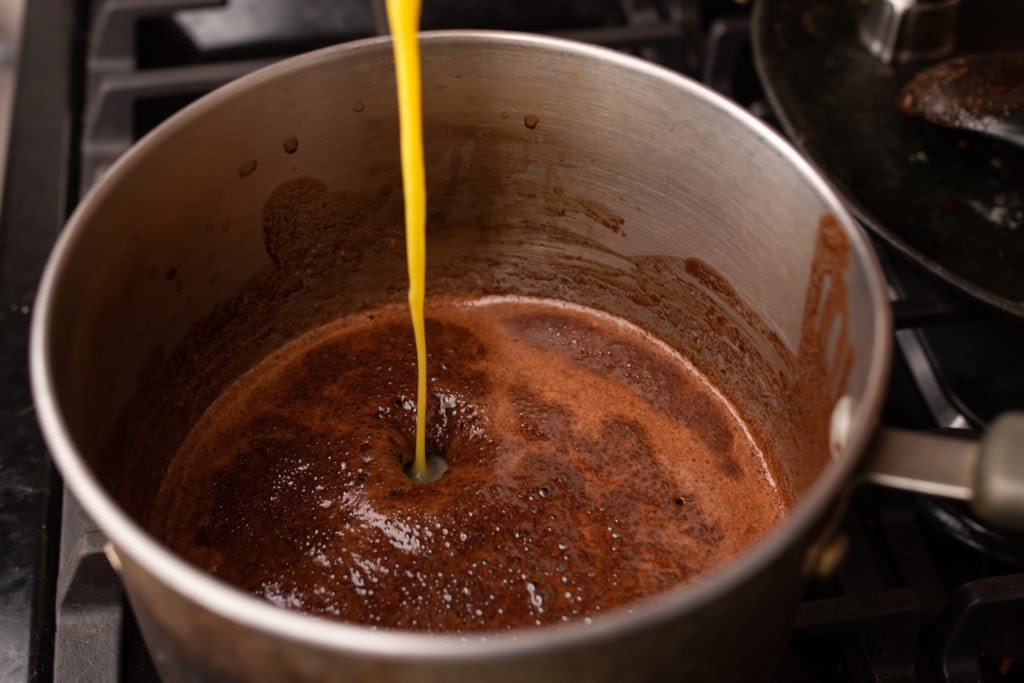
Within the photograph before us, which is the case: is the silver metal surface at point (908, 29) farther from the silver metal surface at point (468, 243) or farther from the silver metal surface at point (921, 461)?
the silver metal surface at point (921, 461)

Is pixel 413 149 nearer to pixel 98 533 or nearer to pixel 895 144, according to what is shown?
pixel 98 533

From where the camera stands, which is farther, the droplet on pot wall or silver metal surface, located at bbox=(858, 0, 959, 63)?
silver metal surface, located at bbox=(858, 0, 959, 63)

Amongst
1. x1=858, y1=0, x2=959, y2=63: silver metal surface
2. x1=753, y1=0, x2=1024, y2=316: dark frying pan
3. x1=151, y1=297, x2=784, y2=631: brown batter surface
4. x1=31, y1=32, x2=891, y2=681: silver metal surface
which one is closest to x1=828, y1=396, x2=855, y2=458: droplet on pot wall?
x1=31, y1=32, x2=891, y2=681: silver metal surface

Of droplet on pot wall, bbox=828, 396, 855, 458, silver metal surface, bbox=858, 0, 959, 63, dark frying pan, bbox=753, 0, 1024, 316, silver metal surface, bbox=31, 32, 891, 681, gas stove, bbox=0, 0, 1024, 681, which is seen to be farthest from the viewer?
silver metal surface, bbox=858, 0, 959, 63

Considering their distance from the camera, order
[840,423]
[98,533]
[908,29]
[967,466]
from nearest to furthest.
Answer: [967,466] < [840,423] < [98,533] < [908,29]

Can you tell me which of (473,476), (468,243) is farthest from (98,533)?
(468,243)

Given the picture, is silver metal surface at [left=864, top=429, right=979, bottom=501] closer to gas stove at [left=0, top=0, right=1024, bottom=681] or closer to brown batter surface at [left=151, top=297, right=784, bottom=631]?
gas stove at [left=0, top=0, right=1024, bottom=681]
